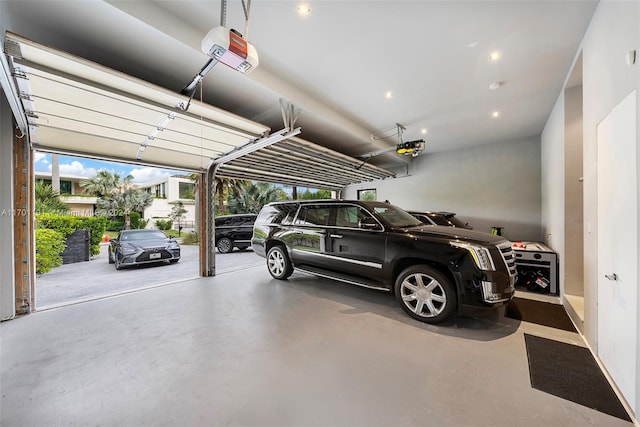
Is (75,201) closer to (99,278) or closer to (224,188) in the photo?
(224,188)

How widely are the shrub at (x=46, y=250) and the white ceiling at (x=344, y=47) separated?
5322mm

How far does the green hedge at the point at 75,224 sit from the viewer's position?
6691 mm

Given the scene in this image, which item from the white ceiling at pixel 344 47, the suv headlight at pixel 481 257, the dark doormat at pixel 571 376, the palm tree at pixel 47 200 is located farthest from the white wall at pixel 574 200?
the palm tree at pixel 47 200

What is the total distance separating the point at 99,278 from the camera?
17.5 feet

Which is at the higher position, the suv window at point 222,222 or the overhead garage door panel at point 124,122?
the overhead garage door panel at point 124,122

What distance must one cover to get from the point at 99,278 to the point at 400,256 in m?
6.74

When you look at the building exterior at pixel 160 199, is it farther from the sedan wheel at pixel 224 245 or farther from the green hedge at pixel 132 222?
the sedan wheel at pixel 224 245

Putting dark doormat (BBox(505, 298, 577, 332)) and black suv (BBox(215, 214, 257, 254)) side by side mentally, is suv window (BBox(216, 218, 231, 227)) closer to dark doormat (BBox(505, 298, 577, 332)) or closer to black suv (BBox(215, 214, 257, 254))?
black suv (BBox(215, 214, 257, 254))

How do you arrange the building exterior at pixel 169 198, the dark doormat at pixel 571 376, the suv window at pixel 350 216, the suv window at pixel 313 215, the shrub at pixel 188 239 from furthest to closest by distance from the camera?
the shrub at pixel 188 239, the building exterior at pixel 169 198, the suv window at pixel 313 215, the suv window at pixel 350 216, the dark doormat at pixel 571 376

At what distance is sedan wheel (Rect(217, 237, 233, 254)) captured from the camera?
28.7 feet

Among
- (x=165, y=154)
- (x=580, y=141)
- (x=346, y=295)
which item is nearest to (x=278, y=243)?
(x=346, y=295)

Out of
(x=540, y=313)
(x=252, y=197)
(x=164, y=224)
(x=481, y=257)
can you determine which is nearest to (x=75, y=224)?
(x=164, y=224)

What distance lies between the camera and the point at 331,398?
1.67 meters

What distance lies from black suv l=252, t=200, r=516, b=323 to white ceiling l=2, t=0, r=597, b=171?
194cm
